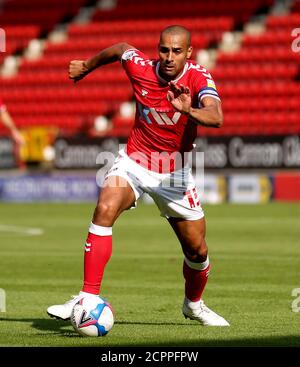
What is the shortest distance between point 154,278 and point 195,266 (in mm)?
3253

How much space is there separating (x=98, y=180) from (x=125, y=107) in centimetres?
632

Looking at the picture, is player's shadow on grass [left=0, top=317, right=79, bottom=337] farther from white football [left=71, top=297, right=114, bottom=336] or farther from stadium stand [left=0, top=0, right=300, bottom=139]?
stadium stand [left=0, top=0, right=300, bottom=139]

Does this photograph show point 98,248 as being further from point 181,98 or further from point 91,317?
point 181,98

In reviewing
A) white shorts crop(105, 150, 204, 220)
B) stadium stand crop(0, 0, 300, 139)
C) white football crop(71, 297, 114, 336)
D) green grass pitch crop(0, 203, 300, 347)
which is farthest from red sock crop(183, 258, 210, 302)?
stadium stand crop(0, 0, 300, 139)

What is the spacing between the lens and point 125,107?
3123 centimetres

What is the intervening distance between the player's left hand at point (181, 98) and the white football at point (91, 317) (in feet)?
5.41

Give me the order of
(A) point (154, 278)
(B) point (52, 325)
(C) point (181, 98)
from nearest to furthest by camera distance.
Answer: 1. (C) point (181, 98)
2. (B) point (52, 325)
3. (A) point (154, 278)

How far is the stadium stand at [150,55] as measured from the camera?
29391mm

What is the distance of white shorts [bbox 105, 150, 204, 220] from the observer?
26.9 ft

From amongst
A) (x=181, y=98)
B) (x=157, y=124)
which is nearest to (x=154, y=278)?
(x=157, y=124)

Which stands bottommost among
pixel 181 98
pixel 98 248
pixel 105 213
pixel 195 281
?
pixel 195 281

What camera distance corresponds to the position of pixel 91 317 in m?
7.66

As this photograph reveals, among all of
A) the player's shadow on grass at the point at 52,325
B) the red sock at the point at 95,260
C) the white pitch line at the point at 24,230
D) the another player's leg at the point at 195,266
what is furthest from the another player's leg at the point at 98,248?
the white pitch line at the point at 24,230

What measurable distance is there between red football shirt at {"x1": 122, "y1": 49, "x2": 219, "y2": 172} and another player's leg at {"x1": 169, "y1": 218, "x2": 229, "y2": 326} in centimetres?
50
